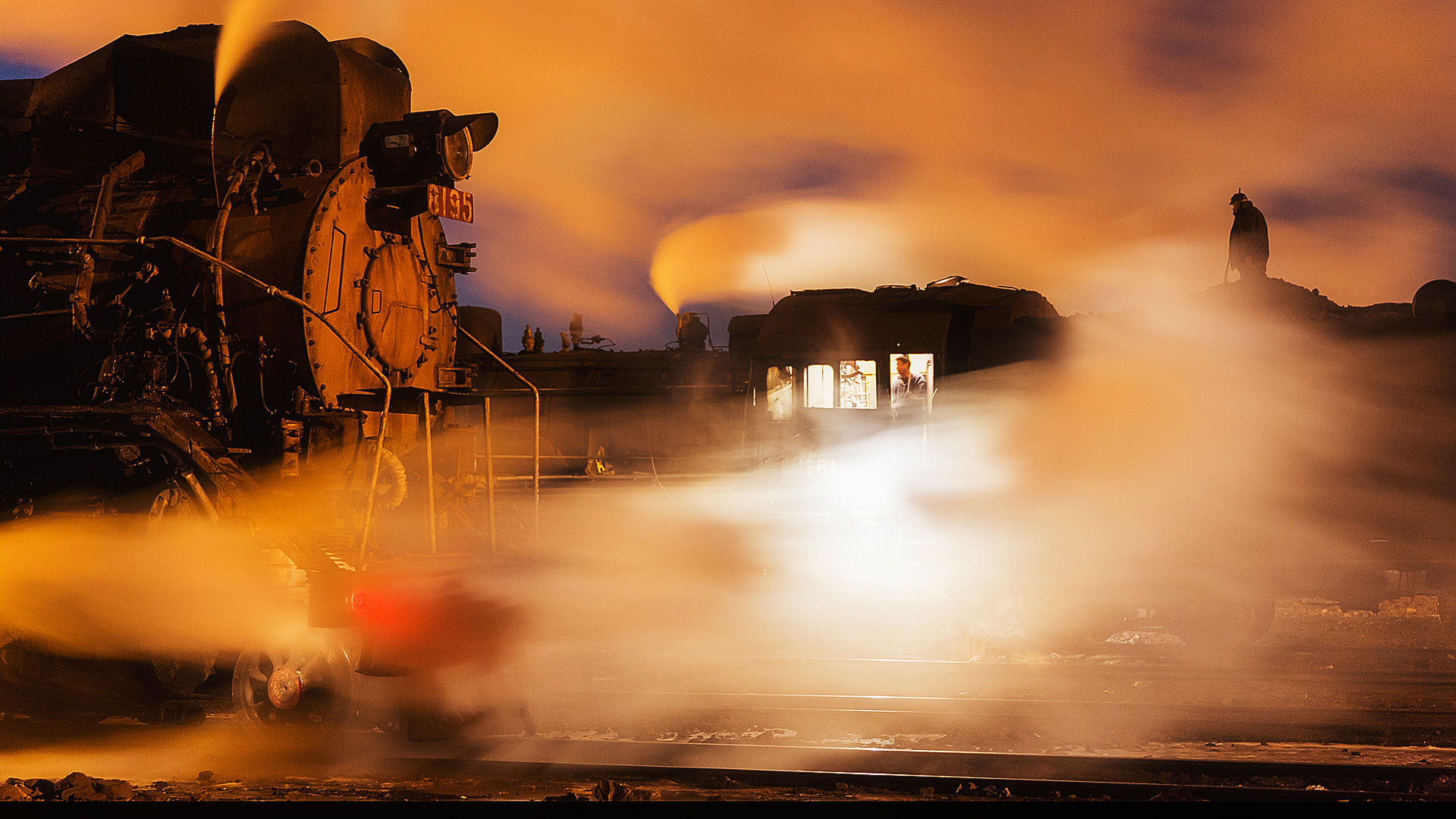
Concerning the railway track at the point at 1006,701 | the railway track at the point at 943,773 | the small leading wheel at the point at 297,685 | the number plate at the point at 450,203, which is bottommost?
the railway track at the point at 1006,701

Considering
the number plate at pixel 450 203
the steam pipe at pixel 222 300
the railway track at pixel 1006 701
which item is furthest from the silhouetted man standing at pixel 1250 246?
the steam pipe at pixel 222 300

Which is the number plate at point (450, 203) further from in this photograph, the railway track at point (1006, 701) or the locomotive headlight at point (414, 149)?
the railway track at point (1006, 701)

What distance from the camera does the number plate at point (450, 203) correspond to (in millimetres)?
7594

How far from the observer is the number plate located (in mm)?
7594

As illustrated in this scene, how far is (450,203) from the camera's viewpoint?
25.6 feet

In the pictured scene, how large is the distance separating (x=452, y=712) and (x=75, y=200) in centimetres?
476

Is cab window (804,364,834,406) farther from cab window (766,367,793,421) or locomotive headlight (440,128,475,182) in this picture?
locomotive headlight (440,128,475,182)

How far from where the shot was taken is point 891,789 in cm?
576

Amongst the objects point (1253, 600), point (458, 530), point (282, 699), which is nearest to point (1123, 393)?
point (1253, 600)

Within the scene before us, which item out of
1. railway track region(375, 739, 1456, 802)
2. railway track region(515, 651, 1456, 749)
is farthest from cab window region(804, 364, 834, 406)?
railway track region(375, 739, 1456, 802)

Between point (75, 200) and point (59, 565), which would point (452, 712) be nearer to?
point (59, 565)

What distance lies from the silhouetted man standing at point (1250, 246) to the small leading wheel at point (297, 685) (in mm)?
9583

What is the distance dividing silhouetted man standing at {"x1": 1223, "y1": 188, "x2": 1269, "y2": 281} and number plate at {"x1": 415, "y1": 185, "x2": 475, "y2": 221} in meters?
8.01

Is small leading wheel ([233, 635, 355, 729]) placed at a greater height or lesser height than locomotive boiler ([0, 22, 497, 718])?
lesser
